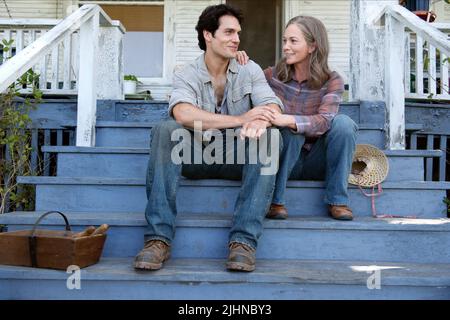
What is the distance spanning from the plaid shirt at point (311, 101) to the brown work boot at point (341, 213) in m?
0.36

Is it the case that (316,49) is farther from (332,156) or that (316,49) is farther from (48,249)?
(48,249)

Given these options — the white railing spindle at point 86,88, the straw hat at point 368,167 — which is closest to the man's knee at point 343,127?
the straw hat at point 368,167

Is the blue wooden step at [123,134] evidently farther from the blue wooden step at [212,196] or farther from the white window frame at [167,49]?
the white window frame at [167,49]

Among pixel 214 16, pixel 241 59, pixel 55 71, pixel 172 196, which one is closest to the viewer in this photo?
pixel 172 196

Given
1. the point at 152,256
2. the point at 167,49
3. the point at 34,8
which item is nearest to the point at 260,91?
the point at 152,256

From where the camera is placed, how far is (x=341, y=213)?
2338mm

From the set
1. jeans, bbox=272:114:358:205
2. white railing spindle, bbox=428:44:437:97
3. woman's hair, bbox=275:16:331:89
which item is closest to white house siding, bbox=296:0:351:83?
white railing spindle, bbox=428:44:437:97

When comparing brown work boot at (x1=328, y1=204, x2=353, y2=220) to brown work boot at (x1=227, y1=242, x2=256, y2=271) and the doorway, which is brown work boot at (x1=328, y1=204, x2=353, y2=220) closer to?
brown work boot at (x1=227, y1=242, x2=256, y2=271)

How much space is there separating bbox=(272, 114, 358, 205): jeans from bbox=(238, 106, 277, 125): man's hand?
13 centimetres

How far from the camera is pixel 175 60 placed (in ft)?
19.6

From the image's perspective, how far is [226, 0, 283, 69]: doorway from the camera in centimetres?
791

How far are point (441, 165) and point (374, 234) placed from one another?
1.52 metres

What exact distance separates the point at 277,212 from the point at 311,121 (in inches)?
18.3

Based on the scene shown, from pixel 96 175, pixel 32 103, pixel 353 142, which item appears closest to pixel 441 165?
pixel 353 142
